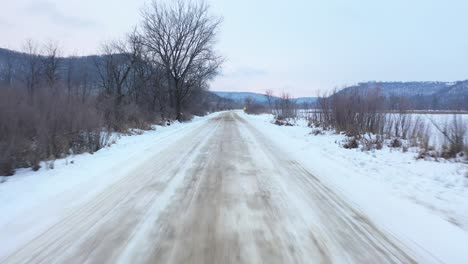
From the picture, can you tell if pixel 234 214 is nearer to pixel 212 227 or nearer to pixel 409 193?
pixel 212 227

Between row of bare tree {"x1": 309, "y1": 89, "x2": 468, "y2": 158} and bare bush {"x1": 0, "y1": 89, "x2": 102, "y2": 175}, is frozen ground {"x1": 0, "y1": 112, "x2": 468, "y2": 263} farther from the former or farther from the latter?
row of bare tree {"x1": 309, "y1": 89, "x2": 468, "y2": 158}

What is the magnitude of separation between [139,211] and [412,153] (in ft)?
24.6

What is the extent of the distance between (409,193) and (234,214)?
326cm

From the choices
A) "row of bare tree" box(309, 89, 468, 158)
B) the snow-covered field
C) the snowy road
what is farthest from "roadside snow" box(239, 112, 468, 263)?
the snow-covered field

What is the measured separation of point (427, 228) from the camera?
3000 millimetres

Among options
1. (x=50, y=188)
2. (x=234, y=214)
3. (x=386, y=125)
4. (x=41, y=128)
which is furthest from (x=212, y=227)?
(x=386, y=125)

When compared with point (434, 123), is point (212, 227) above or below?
below

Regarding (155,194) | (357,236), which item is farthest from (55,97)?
(357,236)

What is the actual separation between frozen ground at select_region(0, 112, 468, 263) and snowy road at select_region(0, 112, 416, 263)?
14mm

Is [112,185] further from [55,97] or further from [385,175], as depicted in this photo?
[385,175]

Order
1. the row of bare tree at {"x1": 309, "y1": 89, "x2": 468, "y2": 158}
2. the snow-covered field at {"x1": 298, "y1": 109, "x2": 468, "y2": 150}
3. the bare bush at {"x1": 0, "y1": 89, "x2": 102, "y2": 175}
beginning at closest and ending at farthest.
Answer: the bare bush at {"x1": 0, "y1": 89, "x2": 102, "y2": 175}, the row of bare tree at {"x1": 309, "y1": 89, "x2": 468, "y2": 158}, the snow-covered field at {"x1": 298, "y1": 109, "x2": 468, "y2": 150}

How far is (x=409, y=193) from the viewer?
4.24 m

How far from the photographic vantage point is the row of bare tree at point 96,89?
575 cm

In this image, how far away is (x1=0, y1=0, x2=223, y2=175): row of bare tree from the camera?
5.75 m
